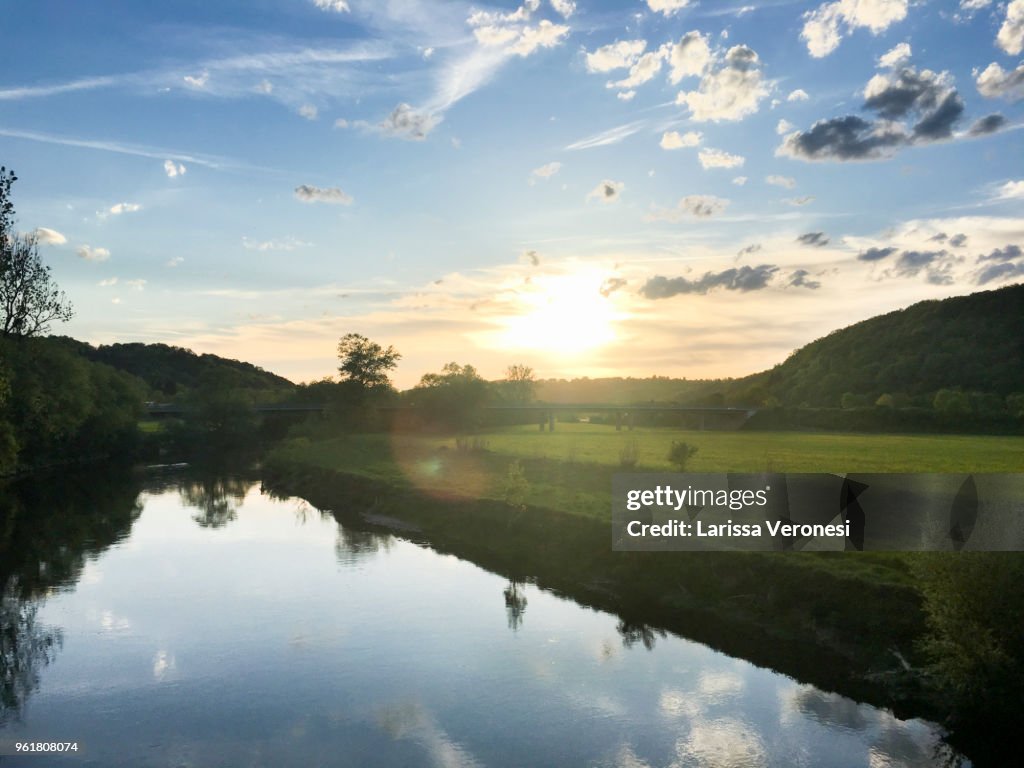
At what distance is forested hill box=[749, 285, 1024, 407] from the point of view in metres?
125

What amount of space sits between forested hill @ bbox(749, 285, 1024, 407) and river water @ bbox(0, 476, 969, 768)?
105452 mm

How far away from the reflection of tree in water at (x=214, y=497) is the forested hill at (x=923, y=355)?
99256 mm

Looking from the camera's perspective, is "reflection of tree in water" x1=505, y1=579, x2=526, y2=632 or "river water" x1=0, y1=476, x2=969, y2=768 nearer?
"river water" x1=0, y1=476, x2=969, y2=768

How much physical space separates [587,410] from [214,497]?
74.5m

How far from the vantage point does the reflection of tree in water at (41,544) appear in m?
25.9

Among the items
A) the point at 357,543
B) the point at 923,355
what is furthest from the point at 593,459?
the point at 923,355

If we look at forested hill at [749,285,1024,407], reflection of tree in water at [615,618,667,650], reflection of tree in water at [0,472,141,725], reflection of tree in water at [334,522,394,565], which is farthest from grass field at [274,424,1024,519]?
forested hill at [749,285,1024,407]

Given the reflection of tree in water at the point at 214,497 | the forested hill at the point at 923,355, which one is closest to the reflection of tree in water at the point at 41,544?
the reflection of tree in water at the point at 214,497

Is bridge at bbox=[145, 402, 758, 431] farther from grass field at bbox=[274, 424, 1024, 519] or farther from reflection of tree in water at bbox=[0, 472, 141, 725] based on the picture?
reflection of tree in water at bbox=[0, 472, 141, 725]

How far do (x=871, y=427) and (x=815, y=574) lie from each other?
Result: 2928 inches

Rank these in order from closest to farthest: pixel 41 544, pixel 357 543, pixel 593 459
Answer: pixel 41 544 < pixel 357 543 < pixel 593 459

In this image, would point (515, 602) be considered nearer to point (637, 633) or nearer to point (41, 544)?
point (637, 633)

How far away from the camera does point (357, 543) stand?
4925 cm

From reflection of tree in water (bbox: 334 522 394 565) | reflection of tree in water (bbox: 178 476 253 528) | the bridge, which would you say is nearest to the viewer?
reflection of tree in water (bbox: 334 522 394 565)
